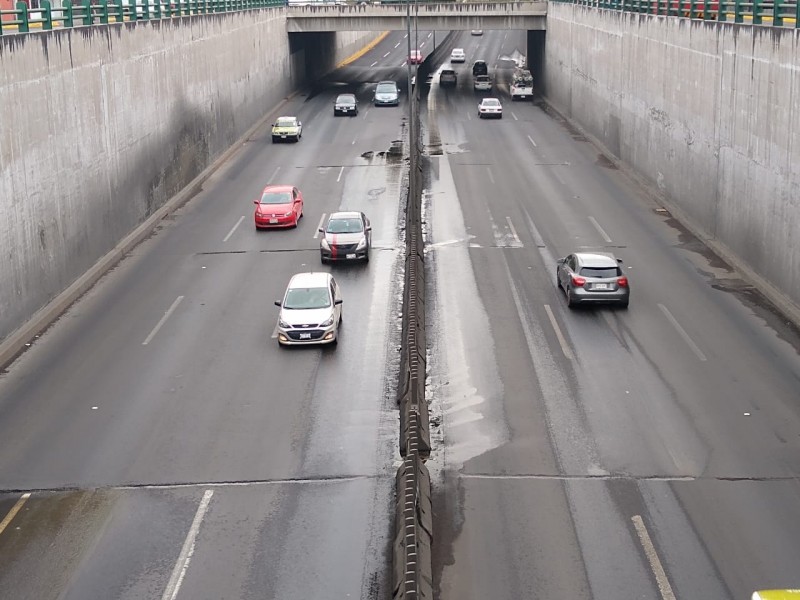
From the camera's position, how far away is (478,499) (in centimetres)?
2034

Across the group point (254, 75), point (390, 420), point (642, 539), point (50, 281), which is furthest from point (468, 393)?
point (254, 75)

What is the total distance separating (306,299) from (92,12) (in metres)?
14.3

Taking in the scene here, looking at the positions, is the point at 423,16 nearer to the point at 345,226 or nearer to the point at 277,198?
the point at 277,198

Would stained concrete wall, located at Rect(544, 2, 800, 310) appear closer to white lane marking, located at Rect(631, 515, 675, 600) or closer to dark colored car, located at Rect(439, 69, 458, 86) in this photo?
white lane marking, located at Rect(631, 515, 675, 600)

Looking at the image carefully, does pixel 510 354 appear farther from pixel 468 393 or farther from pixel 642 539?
pixel 642 539

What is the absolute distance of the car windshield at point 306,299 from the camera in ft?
97.0

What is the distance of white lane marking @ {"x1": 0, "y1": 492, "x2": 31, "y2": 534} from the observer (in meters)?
19.6

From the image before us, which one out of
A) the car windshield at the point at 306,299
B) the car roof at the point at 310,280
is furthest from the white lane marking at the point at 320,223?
the car windshield at the point at 306,299

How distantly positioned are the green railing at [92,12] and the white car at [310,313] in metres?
9.81

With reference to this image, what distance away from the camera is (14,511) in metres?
20.1

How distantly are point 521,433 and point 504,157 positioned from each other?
35.4 meters

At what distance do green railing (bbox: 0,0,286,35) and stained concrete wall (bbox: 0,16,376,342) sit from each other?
47 cm

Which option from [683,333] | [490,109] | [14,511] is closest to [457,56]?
[490,109]

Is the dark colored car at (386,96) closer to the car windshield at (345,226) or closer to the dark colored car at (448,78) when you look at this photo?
the dark colored car at (448,78)
